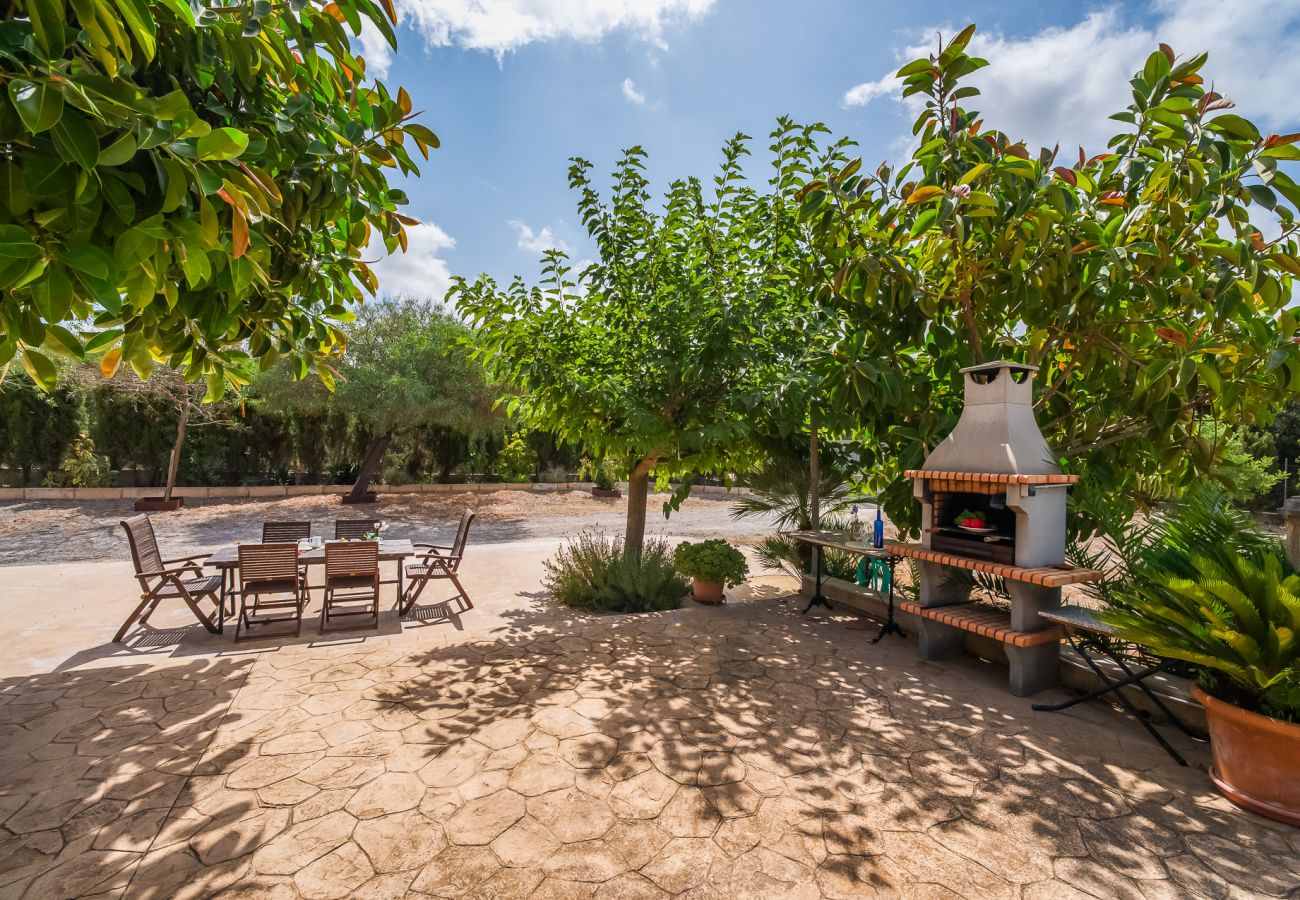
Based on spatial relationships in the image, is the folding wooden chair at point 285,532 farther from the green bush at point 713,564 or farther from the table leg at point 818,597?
the table leg at point 818,597

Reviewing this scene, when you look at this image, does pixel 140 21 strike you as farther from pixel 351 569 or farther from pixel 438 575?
pixel 438 575

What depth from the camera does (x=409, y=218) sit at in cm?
253

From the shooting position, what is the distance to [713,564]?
6.56m

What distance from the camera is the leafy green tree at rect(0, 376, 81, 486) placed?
50.3 feet

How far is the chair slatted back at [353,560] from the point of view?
559cm

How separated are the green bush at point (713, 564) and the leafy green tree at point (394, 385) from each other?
30.9ft

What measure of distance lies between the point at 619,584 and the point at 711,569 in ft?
3.57

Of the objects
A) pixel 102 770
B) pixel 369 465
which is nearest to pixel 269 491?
pixel 369 465

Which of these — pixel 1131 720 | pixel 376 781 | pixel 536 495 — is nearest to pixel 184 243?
pixel 376 781

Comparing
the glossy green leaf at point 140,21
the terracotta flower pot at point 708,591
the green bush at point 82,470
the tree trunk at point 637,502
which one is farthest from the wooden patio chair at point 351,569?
the green bush at point 82,470

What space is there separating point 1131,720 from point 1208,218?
11.2 feet

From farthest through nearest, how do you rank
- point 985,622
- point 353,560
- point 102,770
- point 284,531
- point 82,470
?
point 82,470 → point 284,531 → point 353,560 → point 985,622 → point 102,770

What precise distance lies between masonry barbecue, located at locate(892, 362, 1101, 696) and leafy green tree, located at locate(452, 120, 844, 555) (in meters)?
1.90

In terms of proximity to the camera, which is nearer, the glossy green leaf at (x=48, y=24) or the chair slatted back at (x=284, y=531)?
the glossy green leaf at (x=48, y=24)
